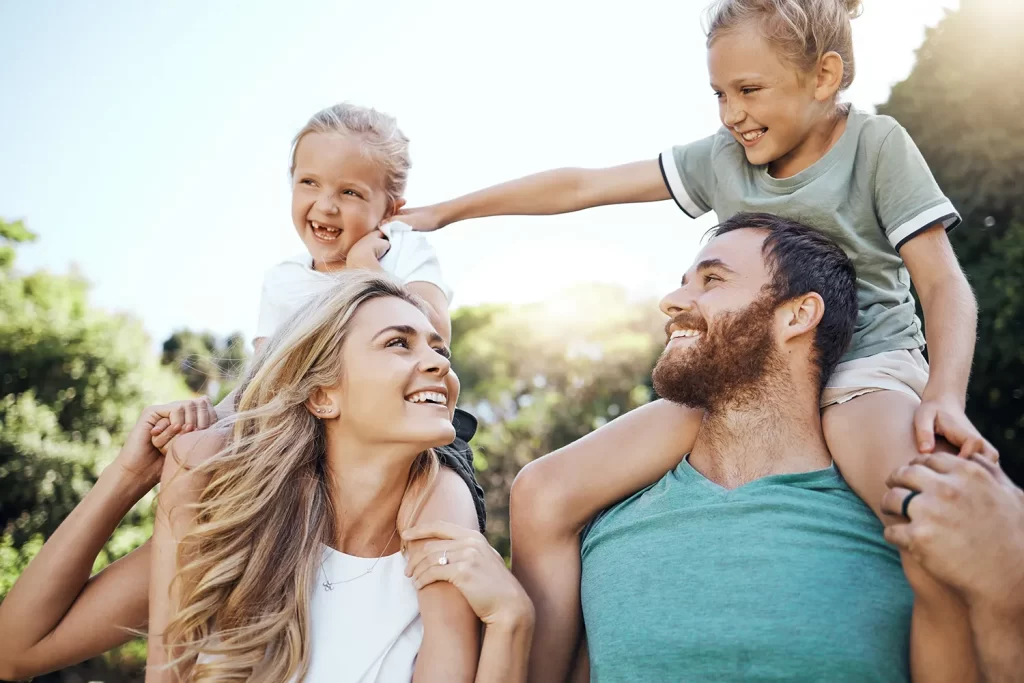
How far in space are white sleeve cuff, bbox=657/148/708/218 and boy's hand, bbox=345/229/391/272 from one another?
1.13m

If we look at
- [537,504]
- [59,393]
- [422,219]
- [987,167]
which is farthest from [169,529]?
[59,393]

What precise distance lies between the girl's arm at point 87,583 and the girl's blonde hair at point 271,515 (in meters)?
0.25

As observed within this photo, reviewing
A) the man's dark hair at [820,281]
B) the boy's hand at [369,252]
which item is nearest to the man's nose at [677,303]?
the man's dark hair at [820,281]

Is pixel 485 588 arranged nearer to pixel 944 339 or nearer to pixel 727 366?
pixel 727 366

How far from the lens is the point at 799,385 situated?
298 centimetres

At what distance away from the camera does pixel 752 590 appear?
2.60 metres

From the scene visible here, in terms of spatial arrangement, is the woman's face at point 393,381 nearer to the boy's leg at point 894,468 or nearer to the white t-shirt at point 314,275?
the white t-shirt at point 314,275

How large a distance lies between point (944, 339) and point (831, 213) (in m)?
0.62

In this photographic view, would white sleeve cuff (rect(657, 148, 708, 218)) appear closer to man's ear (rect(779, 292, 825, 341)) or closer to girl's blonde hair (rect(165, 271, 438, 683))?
man's ear (rect(779, 292, 825, 341))

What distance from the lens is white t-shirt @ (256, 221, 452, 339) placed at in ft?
12.0

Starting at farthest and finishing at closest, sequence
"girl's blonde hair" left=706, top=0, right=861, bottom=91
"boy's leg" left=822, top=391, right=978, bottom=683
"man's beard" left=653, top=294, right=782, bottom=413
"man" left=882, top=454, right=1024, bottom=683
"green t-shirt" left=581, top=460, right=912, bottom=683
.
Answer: "girl's blonde hair" left=706, top=0, right=861, bottom=91 → "man's beard" left=653, top=294, right=782, bottom=413 → "green t-shirt" left=581, top=460, right=912, bottom=683 → "boy's leg" left=822, top=391, right=978, bottom=683 → "man" left=882, top=454, right=1024, bottom=683

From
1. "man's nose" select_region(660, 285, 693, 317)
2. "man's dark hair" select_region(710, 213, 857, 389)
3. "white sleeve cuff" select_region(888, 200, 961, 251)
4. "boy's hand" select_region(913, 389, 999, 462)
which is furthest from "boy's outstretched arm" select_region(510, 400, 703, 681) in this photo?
"white sleeve cuff" select_region(888, 200, 961, 251)

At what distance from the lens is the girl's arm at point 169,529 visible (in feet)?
9.15

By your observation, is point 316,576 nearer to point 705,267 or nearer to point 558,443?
point 705,267
